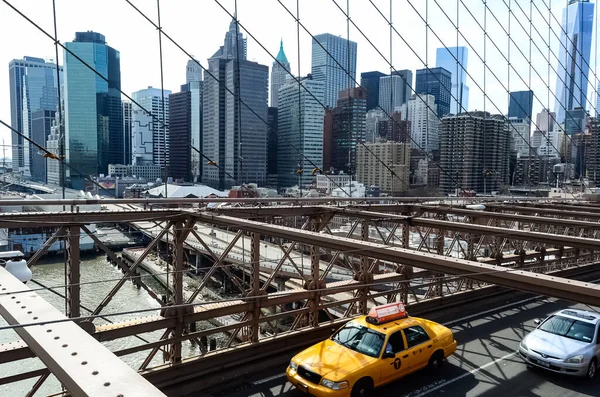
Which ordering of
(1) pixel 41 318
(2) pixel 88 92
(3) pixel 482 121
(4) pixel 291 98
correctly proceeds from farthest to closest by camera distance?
(3) pixel 482 121 < (4) pixel 291 98 < (2) pixel 88 92 < (1) pixel 41 318

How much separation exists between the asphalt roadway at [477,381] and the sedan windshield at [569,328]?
2.21 ft

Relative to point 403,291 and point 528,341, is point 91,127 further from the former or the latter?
point 528,341

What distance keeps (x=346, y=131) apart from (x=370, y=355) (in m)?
14.8

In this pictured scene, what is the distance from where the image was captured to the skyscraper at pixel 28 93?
16.4 m

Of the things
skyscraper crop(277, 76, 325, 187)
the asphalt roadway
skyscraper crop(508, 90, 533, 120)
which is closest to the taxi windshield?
the asphalt roadway

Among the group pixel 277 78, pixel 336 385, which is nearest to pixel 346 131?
pixel 277 78

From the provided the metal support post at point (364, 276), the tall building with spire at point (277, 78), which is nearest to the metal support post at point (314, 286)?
the metal support post at point (364, 276)

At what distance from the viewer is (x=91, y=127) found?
14.7 meters

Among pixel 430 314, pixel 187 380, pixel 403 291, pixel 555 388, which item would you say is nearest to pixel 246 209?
pixel 187 380

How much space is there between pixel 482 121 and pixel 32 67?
2100cm

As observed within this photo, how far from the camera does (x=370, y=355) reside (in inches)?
248

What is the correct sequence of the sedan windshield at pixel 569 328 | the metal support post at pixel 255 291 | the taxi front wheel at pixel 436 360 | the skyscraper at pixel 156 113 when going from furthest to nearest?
the skyscraper at pixel 156 113, the sedan windshield at pixel 569 328, the metal support post at pixel 255 291, the taxi front wheel at pixel 436 360

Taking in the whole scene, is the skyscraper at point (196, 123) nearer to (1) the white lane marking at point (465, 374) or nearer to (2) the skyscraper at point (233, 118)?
(2) the skyscraper at point (233, 118)

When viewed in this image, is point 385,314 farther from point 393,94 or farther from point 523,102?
point 523,102
